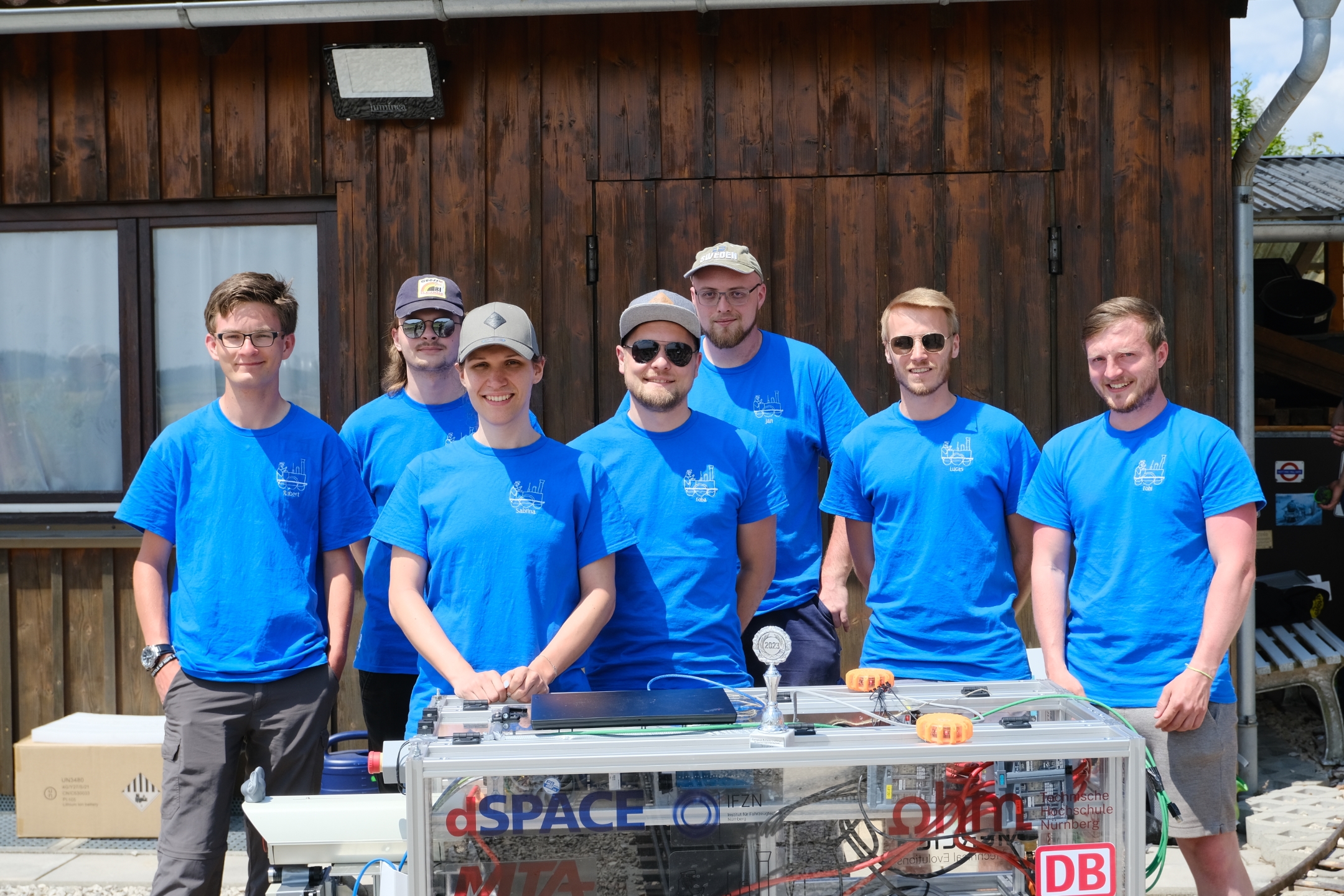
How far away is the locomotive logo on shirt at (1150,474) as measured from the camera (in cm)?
269

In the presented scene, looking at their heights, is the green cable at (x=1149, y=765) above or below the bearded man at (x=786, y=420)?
below

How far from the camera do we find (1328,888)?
4.00m

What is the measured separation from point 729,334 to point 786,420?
302 mm

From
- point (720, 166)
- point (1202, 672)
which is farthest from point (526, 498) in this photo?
point (720, 166)

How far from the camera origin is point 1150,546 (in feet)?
8.80

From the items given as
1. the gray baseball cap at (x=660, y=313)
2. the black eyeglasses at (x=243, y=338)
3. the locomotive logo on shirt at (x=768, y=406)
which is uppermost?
the gray baseball cap at (x=660, y=313)

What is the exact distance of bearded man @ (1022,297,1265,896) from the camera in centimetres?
264

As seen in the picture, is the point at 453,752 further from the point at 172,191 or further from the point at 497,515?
the point at 172,191

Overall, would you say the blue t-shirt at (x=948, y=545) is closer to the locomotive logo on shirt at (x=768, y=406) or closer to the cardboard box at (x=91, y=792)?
the locomotive logo on shirt at (x=768, y=406)

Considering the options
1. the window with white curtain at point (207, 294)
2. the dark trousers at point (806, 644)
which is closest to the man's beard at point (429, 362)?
the dark trousers at point (806, 644)

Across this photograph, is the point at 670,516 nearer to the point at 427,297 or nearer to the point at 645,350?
the point at 645,350

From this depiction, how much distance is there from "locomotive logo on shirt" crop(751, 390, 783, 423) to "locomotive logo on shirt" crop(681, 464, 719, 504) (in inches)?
22.8

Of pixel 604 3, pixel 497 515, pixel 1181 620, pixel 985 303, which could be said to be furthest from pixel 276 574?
pixel 985 303

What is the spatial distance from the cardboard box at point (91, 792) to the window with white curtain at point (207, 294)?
1388mm
